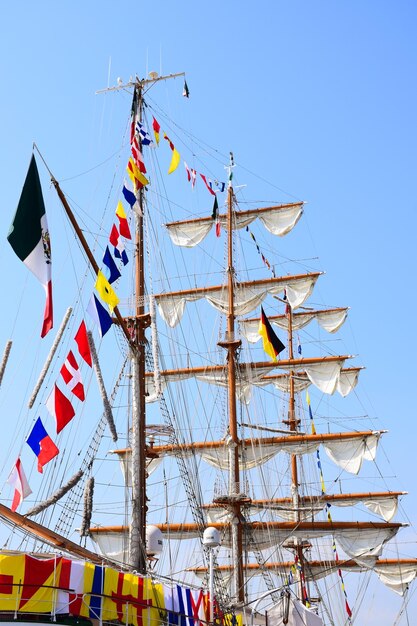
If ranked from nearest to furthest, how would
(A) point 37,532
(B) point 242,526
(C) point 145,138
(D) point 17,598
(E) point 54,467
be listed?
(D) point 17,598, (A) point 37,532, (E) point 54,467, (C) point 145,138, (B) point 242,526

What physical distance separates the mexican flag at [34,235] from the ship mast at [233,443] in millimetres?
19989

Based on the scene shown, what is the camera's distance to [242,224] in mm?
55438

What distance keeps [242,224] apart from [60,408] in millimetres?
33352

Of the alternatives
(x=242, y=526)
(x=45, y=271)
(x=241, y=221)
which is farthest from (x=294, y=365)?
(x=45, y=271)

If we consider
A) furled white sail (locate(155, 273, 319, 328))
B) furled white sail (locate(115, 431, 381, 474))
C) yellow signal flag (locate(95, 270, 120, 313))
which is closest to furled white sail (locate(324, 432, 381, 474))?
furled white sail (locate(115, 431, 381, 474))

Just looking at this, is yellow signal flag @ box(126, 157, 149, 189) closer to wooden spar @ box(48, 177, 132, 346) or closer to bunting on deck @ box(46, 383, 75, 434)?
wooden spar @ box(48, 177, 132, 346)

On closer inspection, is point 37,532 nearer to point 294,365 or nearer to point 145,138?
point 145,138

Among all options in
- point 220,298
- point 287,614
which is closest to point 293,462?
point 220,298

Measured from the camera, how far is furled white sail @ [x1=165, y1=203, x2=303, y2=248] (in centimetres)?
5562

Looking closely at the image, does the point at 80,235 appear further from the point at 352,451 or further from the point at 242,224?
the point at 352,451

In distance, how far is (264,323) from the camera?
4519 centimetres

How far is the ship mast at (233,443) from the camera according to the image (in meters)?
41.4

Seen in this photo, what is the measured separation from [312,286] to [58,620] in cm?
4182

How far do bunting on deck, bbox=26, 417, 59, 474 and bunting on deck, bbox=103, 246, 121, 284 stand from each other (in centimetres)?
591
